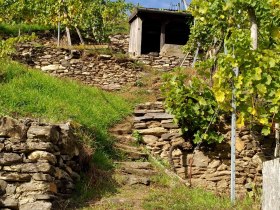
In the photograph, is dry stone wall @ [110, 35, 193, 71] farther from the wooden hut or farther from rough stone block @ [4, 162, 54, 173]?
rough stone block @ [4, 162, 54, 173]

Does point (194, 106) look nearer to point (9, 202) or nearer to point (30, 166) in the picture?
point (30, 166)

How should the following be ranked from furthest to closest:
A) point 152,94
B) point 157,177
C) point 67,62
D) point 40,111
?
point 67,62 → point 152,94 → point 40,111 → point 157,177

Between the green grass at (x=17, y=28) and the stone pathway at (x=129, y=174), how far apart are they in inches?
412

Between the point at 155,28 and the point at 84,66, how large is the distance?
654 centimetres

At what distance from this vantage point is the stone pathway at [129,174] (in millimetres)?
6429

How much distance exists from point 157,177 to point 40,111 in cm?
261

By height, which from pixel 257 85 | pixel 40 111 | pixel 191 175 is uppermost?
pixel 257 85

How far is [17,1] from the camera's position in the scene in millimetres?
20188

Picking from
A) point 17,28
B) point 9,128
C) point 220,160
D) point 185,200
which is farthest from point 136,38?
point 9,128

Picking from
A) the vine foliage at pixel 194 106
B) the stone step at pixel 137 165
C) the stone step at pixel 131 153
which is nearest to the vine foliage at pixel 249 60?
the vine foliage at pixel 194 106

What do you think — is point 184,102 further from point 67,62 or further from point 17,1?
point 17,1

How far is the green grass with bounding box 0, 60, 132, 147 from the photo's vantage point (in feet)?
27.8

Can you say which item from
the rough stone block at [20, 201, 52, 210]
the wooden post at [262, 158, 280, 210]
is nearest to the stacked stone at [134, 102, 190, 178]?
the rough stone block at [20, 201, 52, 210]

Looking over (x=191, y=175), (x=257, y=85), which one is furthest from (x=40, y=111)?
(x=257, y=85)
